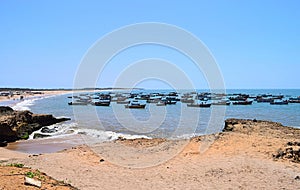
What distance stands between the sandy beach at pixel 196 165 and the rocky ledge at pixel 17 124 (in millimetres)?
5117

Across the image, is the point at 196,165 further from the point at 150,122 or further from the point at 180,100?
the point at 180,100

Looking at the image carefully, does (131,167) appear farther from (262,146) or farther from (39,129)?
(39,129)

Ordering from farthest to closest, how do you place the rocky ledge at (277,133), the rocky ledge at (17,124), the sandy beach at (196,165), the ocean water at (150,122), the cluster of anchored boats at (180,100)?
the cluster of anchored boats at (180,100) < the ocean water at (150,122) < the rocky ledge at (17,124) < the rocky ledge at (277,133) < the sandy beach at (196,165)

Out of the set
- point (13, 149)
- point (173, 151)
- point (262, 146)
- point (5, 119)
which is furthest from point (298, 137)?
point (5, 119)

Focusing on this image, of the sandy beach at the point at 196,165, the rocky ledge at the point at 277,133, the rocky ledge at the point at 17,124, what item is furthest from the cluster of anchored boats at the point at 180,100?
the sandy beach at the point at 196,165

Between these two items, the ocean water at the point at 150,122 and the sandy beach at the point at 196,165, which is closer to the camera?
the sandy beach at the point at 196,165

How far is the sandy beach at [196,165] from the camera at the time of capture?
10078 mm

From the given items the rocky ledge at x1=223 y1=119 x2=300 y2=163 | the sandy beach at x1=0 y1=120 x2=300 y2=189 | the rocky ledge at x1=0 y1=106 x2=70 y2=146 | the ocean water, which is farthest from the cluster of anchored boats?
the sandy beach at x1=0 y1=120 x2=300 y2=189

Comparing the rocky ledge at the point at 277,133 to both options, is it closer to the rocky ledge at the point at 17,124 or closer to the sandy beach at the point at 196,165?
the sandy beach at the point at 196,165

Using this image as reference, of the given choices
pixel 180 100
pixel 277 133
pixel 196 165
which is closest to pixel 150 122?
pixel 277 133

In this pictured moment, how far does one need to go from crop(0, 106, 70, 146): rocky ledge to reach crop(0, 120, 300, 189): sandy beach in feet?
16.8

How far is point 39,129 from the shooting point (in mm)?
26469

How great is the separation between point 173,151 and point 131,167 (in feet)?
9.40

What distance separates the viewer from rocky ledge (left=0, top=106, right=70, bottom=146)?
20.2 m
